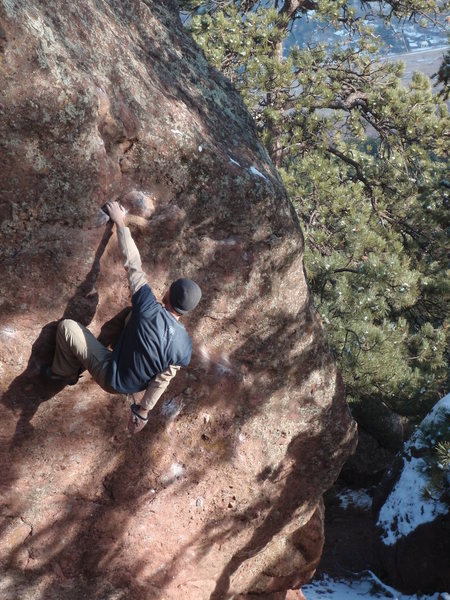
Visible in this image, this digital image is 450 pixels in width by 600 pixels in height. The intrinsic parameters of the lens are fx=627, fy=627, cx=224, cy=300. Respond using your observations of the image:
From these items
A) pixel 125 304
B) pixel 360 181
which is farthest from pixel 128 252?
pixel 360 181

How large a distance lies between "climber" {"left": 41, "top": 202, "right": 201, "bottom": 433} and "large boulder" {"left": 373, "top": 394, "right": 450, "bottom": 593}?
391cm

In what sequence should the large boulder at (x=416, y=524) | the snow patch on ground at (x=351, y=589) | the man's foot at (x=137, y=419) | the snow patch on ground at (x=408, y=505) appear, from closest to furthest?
the man's foot at (x=137, y=419)
the large boulder at (x=416, y=524)
the snow patch on ground at (x=408, y=505)
the snow patch on ground at (x=351, y=589)

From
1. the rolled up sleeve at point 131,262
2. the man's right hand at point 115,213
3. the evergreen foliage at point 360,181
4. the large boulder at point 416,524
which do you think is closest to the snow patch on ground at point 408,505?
the large boulder at point 416,524

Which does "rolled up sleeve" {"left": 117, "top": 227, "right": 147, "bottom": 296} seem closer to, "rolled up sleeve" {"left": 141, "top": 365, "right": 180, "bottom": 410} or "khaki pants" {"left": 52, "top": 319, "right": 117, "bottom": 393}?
"khaki pants" {"left": 52, "top": 319, "right": 117, "bottom": 393}

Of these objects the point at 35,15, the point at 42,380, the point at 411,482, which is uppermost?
the point at 35,15

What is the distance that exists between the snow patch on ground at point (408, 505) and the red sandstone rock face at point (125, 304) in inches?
87.8

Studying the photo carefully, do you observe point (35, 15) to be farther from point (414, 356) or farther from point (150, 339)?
point (414, 356)

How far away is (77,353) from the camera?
4.10 metres

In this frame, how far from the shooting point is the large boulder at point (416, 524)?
24.8 ft

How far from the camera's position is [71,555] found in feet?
15.7

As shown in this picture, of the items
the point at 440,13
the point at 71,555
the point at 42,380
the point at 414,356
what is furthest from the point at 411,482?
the point at 440,13

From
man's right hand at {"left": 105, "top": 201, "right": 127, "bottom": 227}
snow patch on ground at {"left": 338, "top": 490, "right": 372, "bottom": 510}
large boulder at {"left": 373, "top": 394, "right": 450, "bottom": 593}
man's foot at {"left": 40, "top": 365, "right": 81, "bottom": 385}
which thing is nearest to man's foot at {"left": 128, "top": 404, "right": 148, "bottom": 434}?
man's foot at {"left": 40, "top": 365, "right": 81, "bottom": 385}

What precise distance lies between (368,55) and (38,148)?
973cm

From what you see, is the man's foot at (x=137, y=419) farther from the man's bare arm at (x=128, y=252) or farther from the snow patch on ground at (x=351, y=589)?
the snow patch on ground at (x=351, y=589)
